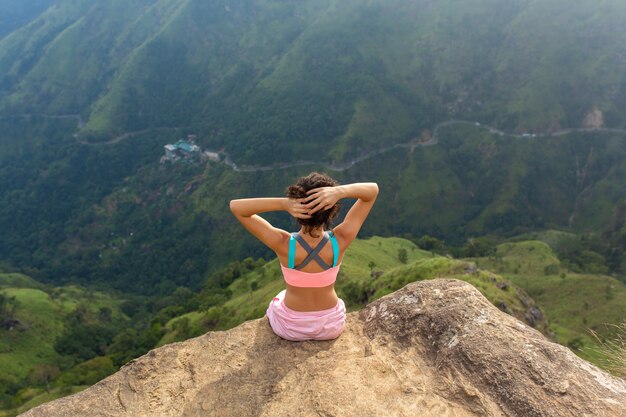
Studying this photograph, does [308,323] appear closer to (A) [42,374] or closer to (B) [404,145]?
(A) [42,374]

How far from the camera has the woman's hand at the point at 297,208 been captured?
7.68m

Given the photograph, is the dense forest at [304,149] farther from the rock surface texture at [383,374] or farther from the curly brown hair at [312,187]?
the curly brown hair at [312,187]

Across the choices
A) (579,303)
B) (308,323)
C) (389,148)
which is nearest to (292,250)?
(308,323)

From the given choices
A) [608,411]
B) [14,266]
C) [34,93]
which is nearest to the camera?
[608,411]

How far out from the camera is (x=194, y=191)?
4835 inches

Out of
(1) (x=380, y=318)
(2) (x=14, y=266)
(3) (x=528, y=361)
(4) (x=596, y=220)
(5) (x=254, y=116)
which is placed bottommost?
(2) (x=14, y=266)

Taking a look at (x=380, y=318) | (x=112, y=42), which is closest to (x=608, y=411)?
(x=380, y=318)

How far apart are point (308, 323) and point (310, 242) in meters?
1.86

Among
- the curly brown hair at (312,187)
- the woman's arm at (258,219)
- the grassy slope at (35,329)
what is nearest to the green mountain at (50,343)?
the grassy slope at (35,329)

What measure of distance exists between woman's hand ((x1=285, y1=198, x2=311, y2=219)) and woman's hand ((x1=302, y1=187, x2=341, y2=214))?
0.25 feet

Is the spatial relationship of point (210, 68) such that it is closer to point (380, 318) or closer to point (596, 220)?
point (596, 220)

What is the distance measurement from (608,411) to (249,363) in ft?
21.0

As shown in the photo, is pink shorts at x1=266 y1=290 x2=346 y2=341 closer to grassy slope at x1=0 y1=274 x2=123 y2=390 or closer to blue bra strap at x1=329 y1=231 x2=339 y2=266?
blue bra strap at x1=329 y1=231 x2=339 y2=266

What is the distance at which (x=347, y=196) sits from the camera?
799cm
